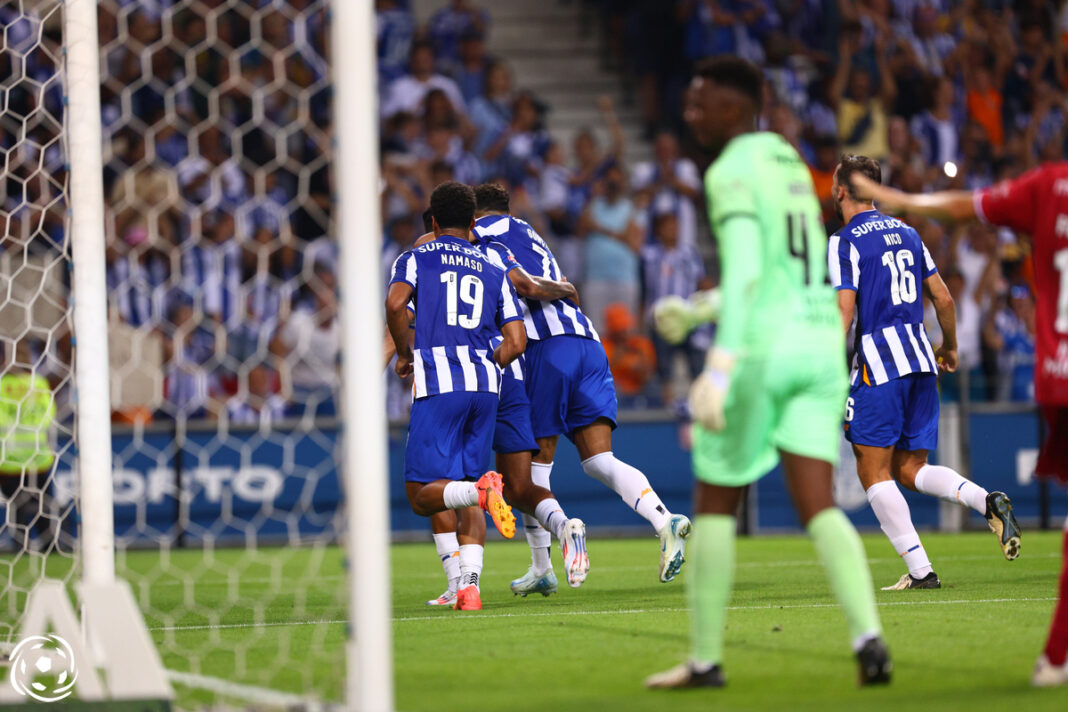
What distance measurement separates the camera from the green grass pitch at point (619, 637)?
4.44 m

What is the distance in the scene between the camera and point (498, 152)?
53.4 ft

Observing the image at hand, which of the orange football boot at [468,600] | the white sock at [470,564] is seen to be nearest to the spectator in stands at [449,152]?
the white sock at [470,564]

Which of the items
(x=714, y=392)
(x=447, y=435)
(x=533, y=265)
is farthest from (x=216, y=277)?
(x=714, y=392)

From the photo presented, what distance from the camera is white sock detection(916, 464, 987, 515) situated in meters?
8.06

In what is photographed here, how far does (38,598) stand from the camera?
16.3ft

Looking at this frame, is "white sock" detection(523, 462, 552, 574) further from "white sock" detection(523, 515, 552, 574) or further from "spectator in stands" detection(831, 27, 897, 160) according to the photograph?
"spectator in stands" detection(831, 27, 897, 160)

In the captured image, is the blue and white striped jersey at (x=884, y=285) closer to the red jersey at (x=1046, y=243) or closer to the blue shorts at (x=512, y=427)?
the blue shorts at (x=512, y=427)

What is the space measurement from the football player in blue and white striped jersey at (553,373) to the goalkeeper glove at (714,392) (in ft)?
13.1

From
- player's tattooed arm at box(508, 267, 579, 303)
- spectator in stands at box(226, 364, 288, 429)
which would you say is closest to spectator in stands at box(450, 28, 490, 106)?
spectator in stands at box(226, 364, 288, 429)

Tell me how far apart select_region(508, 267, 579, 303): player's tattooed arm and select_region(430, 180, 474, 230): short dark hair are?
1.69ft

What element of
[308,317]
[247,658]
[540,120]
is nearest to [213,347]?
[308,317]

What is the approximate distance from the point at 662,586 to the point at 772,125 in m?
9.52

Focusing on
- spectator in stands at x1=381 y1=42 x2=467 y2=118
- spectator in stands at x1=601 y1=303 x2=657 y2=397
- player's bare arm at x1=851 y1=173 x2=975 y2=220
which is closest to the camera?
player's bare arm at x1=851 y1=173 x2=975 y2=220

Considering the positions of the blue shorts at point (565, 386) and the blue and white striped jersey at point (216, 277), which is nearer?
the blue shorts at point (565, 386)
